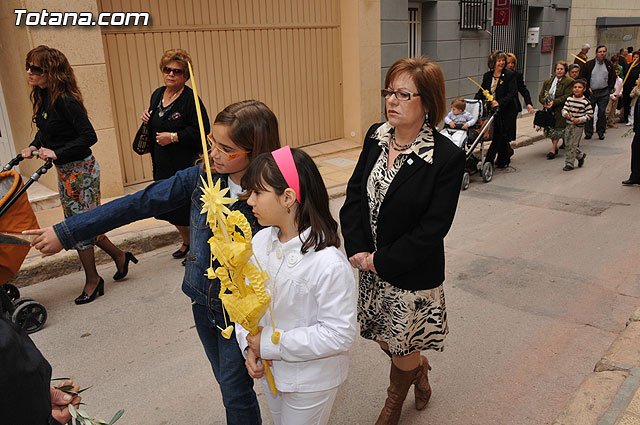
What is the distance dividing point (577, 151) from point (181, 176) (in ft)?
28.5

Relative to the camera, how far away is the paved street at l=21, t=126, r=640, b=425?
11.5 ft

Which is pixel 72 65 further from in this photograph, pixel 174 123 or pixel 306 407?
pixel 306 407

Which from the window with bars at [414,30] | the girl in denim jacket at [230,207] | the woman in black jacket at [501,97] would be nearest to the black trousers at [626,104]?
the window with bars at [414,30]

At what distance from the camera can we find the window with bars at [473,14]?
12914mm

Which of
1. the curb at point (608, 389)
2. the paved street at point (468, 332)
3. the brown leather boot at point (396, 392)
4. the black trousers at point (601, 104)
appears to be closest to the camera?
the brown leather boot at point (396, 392)

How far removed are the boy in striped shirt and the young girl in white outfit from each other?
8473 mm

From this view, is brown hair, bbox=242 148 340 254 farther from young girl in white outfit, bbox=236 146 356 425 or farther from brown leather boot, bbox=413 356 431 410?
brown leather boot, bbox=413 356 431 410

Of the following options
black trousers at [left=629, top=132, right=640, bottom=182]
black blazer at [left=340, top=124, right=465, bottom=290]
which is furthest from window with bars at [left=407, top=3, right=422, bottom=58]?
black blazer at [left=340, top=124, right=465, bottom=290]

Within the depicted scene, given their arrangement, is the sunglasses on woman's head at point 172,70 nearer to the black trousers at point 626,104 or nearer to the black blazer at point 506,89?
the black blazer at point 506,89

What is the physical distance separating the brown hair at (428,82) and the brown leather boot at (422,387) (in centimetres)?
142

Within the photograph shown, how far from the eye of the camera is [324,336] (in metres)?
2.13

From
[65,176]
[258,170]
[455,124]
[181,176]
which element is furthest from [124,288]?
[455,124]

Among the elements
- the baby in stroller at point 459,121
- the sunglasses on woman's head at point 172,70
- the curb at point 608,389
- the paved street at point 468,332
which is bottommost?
the paved street at point 468,332

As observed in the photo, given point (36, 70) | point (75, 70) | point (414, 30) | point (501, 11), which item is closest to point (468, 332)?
point (36, 70)
